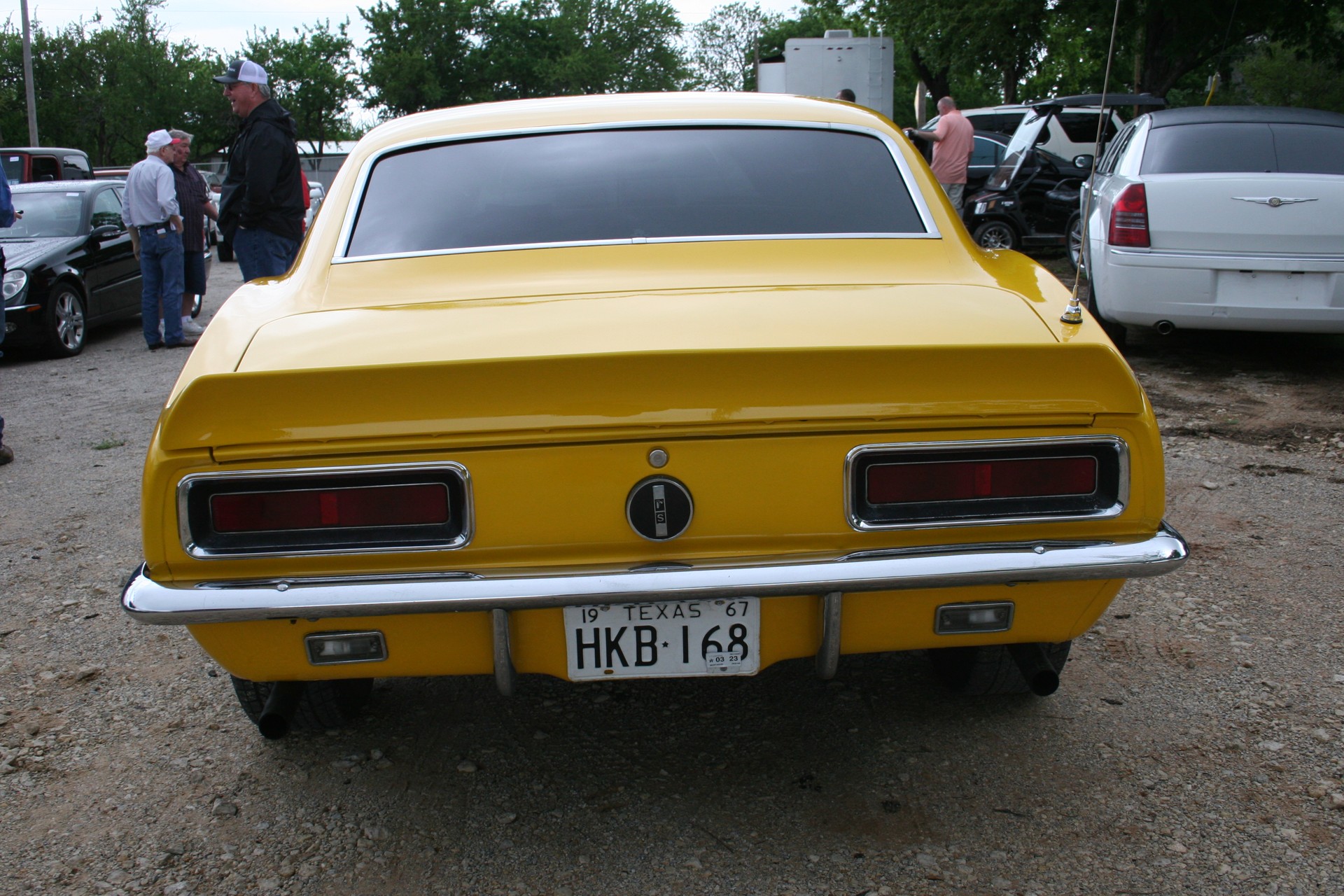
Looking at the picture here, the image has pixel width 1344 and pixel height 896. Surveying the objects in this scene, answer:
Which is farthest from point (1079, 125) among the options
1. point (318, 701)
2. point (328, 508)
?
point (328, 508)

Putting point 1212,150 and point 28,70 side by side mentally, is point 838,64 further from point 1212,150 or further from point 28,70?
point 28,70

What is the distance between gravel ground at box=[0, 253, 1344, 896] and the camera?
2273 millimetres

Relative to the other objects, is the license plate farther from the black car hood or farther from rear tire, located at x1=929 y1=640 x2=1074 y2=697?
the black car hood

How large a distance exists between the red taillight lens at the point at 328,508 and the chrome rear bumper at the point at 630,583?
11 centimetres

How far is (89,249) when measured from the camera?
9.85m

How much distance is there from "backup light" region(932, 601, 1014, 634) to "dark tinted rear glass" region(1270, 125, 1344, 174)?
5.52 m

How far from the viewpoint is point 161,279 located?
374 inches

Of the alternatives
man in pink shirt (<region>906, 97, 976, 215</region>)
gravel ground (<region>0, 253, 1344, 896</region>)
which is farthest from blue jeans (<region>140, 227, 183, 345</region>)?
man in pink shirt (<region>906, 97, 976, 215</region>)

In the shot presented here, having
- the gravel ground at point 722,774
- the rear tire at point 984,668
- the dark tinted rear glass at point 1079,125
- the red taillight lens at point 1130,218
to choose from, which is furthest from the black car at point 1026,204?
the rear tire at point 984,668

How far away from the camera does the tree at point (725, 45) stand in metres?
89.1

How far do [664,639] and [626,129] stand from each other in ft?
5.38

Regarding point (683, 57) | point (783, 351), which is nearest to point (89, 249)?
point (783, 351)

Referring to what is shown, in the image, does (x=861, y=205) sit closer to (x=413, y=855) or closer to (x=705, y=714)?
(x=705, y=714)

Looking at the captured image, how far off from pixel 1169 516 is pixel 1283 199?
2.82m
